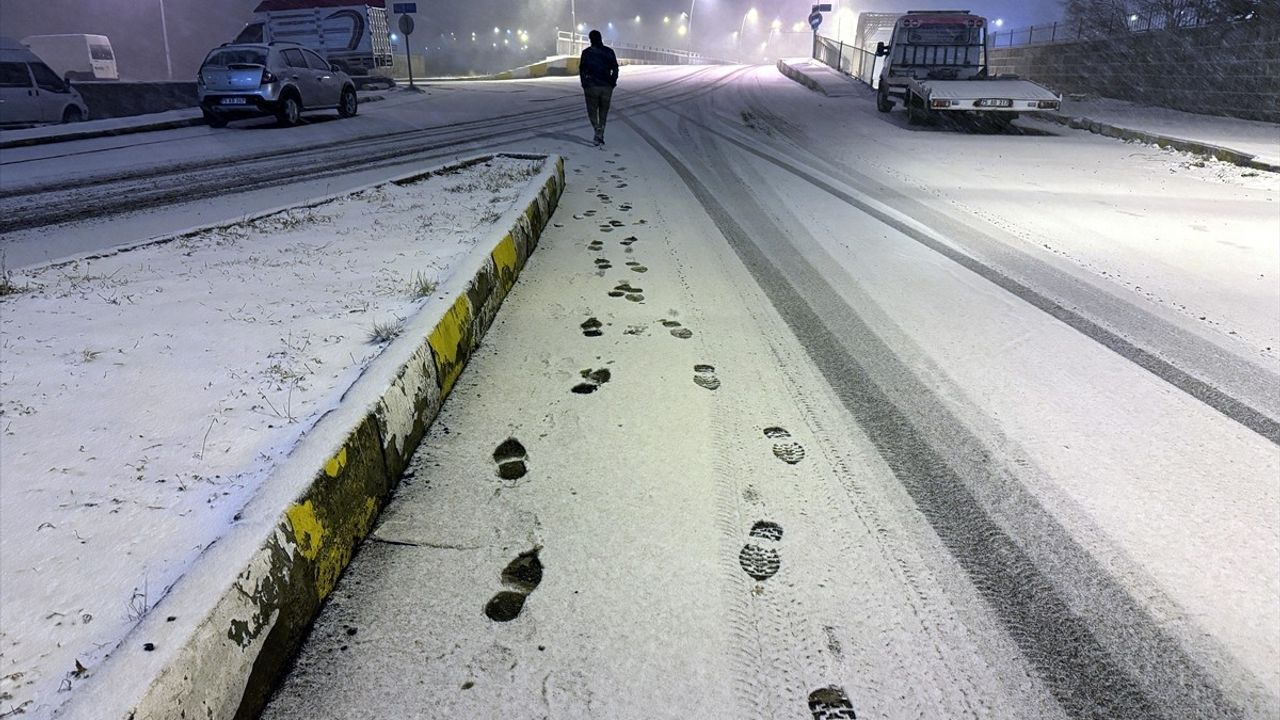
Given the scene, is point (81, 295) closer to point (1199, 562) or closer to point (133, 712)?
point (133, 712)

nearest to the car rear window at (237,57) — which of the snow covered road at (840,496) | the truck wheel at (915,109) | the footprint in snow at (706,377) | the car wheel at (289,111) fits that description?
the car wheel at (289,111)

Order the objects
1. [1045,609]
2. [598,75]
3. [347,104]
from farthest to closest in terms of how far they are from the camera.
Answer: [347,104] → [598,75] → [1045,609]

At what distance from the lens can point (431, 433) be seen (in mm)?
2346

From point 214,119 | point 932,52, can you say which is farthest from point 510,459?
point 932,52

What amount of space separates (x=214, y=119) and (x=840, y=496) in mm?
13123

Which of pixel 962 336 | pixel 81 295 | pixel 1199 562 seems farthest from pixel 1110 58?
pixel 81 295

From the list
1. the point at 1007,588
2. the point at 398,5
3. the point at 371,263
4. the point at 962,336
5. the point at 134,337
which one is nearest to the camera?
the point at 1007,588

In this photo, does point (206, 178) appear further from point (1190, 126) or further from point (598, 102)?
point (1190, 126)

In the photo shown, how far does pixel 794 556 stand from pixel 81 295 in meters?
3.27

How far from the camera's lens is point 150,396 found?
209 centimetres

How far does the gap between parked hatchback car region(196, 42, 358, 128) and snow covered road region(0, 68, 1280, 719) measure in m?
7.68

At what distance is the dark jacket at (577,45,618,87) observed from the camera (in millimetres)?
9625

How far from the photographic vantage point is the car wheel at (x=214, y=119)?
11.4 metres

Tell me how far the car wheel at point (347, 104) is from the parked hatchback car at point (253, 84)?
1264 mm
